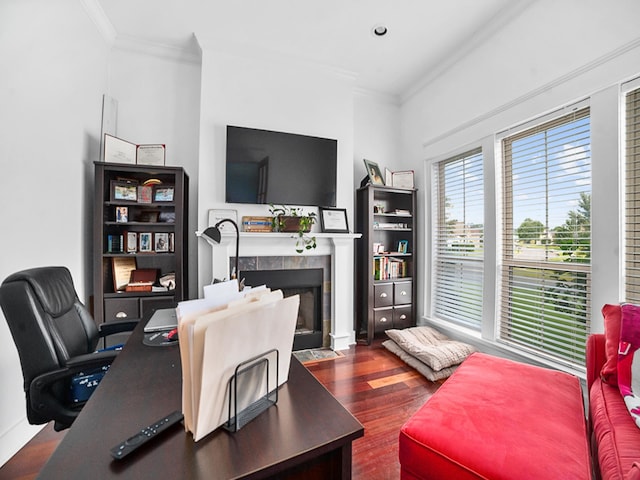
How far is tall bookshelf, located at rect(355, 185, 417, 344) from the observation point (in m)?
3.27

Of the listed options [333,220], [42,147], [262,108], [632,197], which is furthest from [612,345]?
[42,147]

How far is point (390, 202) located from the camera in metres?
3.72

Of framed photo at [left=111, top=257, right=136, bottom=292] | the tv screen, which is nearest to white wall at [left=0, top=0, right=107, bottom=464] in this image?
framed photo at [left=111, top=257, right=136, bottom=292]

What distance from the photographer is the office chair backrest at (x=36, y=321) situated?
1162 mm

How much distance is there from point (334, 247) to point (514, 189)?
170cm

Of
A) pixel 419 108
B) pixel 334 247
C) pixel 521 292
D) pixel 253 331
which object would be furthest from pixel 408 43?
pixel 253 331

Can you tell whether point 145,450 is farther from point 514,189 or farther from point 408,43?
point 408,43

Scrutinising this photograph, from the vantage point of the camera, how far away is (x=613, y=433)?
1112 millimetres

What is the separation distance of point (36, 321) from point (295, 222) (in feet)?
6.60

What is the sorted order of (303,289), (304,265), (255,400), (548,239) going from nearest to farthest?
1. (255,400)
2. (548,239)
3. (304,265)
4. (303,289)

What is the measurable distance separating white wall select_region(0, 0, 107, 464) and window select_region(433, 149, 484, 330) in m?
3.41

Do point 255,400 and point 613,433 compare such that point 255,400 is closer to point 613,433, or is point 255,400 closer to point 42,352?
point 42,352

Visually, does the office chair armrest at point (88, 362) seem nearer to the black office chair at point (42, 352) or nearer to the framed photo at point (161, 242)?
the black office chair at point (42, 352)

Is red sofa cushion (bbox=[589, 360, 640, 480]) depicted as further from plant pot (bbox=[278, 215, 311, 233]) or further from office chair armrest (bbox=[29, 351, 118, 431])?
plant pot (bbox=[278, 215, 311, 233])
